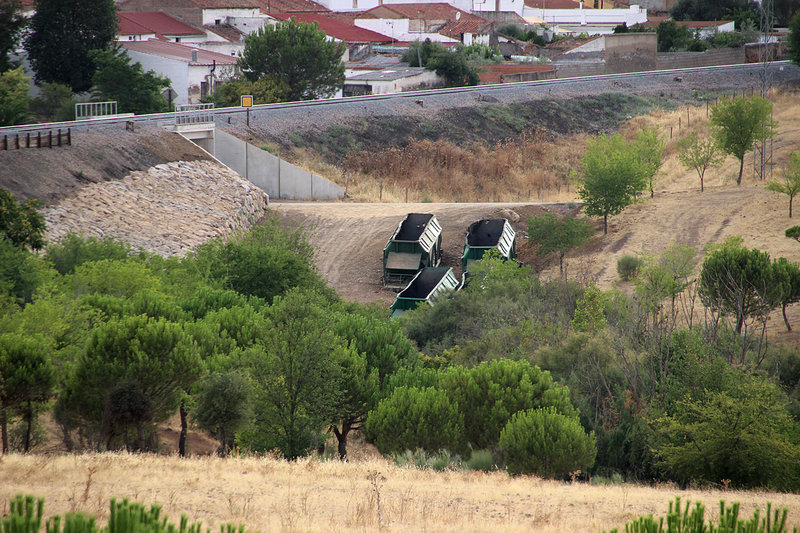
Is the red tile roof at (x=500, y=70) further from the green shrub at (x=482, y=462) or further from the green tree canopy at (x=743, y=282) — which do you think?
the green shrub at (x=482, y=462)

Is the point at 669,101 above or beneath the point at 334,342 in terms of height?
above

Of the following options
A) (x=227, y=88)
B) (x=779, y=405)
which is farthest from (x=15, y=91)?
(x=779, y=405)

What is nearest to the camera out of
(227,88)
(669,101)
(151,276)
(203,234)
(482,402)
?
(482,402)

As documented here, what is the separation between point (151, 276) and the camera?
3080cm

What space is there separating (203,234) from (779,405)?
30920 millimetres

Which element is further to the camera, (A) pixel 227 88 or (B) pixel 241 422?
(A) pixel 227 88

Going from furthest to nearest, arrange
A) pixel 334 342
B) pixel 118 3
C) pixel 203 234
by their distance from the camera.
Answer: pixel 118 3
pixel 203 234
pixel 334 342

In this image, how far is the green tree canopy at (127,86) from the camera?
198 feet

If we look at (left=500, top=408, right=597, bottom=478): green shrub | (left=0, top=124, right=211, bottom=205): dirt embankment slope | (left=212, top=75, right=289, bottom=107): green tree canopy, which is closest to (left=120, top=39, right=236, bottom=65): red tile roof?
(left=212, top=75, right=289, bottom=107): green tree canopy

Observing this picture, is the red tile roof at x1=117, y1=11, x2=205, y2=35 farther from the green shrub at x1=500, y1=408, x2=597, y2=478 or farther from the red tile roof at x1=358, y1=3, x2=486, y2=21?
the green shrub at x1=500, y1=408, x2=597, y2=478

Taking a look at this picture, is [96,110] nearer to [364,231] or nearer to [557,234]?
[364,231]

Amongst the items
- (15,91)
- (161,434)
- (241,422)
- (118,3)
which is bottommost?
(161,434)

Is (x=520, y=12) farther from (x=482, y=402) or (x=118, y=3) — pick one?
(x=482, y=402)

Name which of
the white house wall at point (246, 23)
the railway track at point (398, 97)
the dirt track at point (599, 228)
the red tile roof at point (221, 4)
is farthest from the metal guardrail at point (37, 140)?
the white house wall at point (246, 23)
